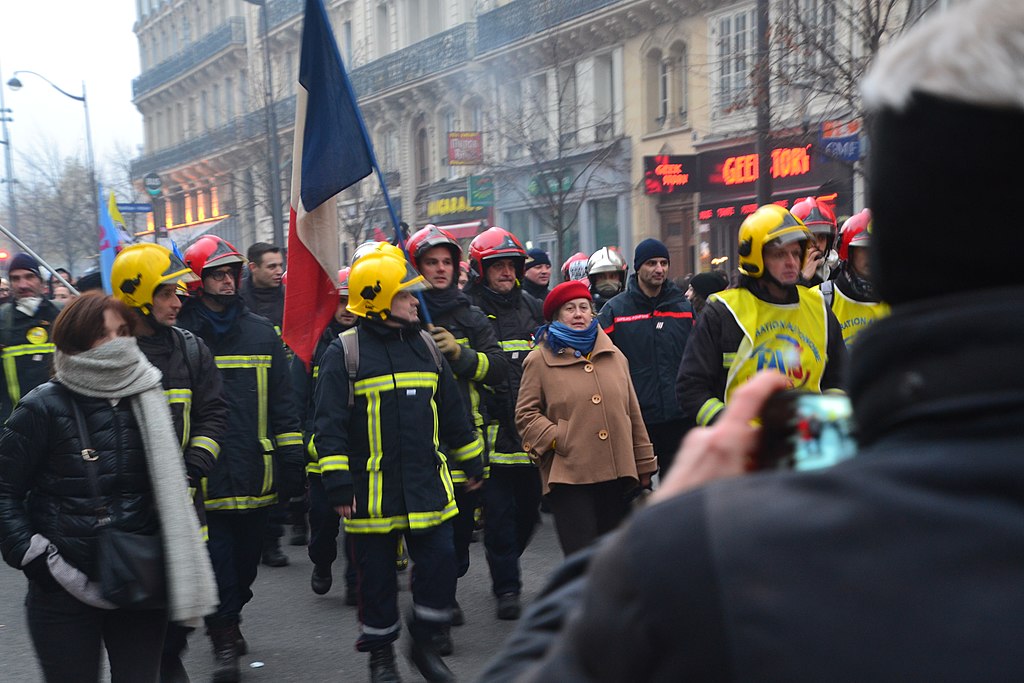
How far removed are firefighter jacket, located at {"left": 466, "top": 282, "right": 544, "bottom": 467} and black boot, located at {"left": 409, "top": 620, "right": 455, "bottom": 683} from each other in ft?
5.02

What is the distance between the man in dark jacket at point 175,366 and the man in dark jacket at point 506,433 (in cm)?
186

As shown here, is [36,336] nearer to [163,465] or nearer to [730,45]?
[163,465]

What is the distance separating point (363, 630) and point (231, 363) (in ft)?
6.12

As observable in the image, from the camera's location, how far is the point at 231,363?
19.8 ft

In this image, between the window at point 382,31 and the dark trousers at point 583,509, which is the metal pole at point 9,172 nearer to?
the window at point 382,31

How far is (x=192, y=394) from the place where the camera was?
16.4 feet

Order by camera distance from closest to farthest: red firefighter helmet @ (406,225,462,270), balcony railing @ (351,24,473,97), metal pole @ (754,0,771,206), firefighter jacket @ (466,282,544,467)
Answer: firefighter jacket @ (466,282,544,467) → red firefighter helmet @ (406,225,462,270) → metal pole @ (754,0,771,206) → balcony railing @ (351,24,473,97)

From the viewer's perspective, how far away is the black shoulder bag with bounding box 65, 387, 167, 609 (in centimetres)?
364

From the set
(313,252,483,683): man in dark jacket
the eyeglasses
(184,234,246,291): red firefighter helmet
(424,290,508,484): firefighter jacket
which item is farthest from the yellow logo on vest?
(313,252,483,683): man in dark jacket

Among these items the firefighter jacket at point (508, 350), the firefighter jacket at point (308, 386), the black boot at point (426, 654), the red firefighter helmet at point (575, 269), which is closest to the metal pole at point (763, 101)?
the red firefighter helmet at point (575, 269)

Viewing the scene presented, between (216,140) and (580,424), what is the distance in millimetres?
46303

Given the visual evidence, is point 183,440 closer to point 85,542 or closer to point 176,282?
point 176,282

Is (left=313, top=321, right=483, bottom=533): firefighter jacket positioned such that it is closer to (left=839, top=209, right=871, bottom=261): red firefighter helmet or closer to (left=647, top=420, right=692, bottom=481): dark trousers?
(left=647, top=420, right=692, bottom=481): dark trousers

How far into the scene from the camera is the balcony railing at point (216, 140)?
39.1 metres
